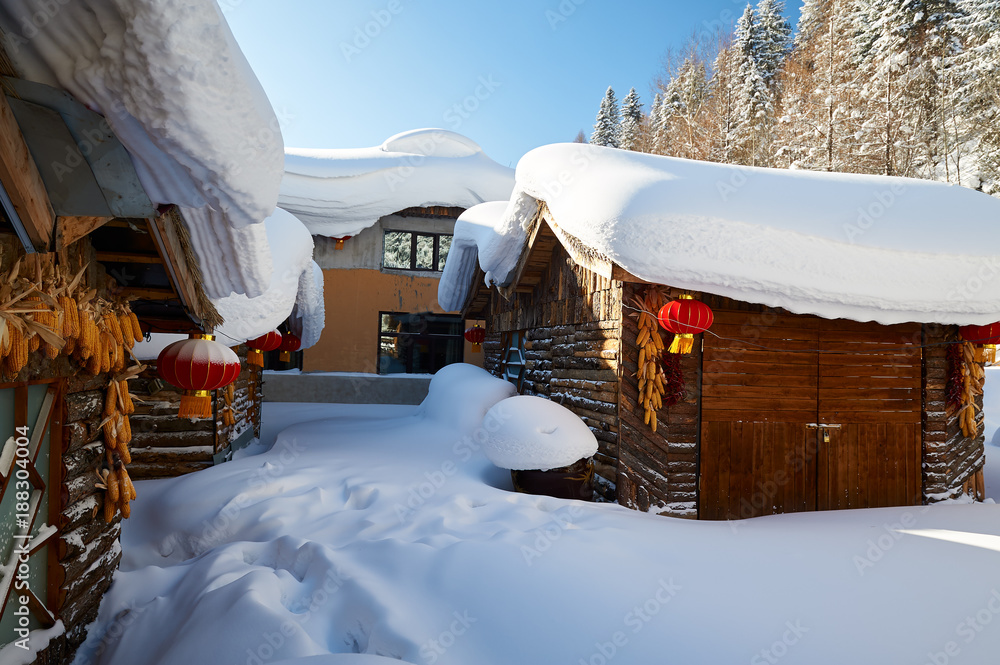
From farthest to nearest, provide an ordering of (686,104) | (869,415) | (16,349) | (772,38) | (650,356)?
(772,38)
(686,104)
(869,415)
(650,356)
(16,349)

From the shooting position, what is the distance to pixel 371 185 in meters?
17.3

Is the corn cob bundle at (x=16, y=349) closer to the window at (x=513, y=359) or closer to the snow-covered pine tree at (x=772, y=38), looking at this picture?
the window at (x=513, y=359)

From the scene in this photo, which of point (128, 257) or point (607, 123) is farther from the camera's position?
point (607, 123)

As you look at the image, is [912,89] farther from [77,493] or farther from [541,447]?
[77,493]

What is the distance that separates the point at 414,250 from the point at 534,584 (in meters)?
15.1

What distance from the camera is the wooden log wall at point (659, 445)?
6016mm

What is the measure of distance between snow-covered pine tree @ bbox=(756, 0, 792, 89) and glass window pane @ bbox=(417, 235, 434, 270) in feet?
57.9

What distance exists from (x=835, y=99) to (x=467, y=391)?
17046 millimetres

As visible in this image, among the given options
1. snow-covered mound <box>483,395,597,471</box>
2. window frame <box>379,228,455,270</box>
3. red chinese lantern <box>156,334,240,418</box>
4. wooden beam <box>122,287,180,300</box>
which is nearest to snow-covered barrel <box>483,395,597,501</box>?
snow-covered mound <box>483,395,597,471</box>

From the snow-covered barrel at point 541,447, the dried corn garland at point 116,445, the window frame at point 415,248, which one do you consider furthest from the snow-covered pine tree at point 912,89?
the dried corn garland at point 116,445

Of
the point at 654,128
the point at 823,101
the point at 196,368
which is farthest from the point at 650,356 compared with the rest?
the point at 654,128

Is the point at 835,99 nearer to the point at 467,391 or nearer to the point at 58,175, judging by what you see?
the point at 467,391

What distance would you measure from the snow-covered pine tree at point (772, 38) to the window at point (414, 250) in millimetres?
17457

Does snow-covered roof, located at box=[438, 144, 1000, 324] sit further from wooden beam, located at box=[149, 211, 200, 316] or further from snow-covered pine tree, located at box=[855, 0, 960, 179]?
snow-covered pine tree, located at box=[855, 0, 960, 179]
